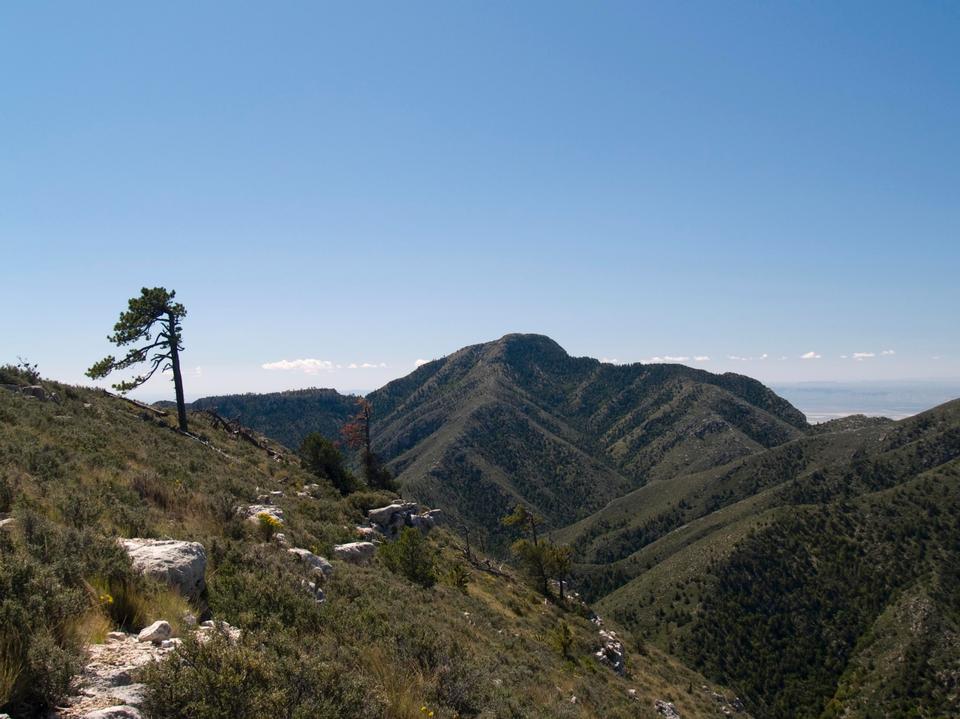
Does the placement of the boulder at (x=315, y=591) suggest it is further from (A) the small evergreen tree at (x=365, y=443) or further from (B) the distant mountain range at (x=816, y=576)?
(B) the distant mountain range at (x=816, y=576)

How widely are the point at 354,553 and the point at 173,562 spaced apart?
33.2 ft

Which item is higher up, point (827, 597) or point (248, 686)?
point (248, 686)

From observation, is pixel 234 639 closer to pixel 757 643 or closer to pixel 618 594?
pixel 757 643

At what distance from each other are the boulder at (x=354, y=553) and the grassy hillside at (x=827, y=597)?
86053 mm

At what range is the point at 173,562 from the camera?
802 centimetres

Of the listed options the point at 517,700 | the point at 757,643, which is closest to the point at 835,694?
the point at 757,643

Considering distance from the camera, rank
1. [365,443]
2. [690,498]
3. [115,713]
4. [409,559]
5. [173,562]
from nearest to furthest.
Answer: [115,713] → [173,562] → [409,559] → [365,443] → [690,498]

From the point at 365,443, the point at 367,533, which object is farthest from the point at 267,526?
the point at 365,443

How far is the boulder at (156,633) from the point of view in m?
6.19

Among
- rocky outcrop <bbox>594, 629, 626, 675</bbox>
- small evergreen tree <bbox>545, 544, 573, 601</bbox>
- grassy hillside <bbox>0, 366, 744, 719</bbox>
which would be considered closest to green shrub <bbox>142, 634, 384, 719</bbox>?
grassy hillside <bbox>0, 366, 744, 719</bbox>

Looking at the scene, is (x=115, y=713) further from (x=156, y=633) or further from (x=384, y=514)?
(x=384, y=514)

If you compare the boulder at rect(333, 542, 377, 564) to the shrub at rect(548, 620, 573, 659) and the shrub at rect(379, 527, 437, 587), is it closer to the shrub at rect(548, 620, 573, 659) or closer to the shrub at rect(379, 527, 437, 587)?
the shrub at rect(379, 527, 437, 587)

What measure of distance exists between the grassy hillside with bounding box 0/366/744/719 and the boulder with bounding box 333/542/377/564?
0.59m

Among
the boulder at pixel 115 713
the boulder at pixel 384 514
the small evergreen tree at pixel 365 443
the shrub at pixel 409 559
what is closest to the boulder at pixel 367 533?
the shrub at pixel 409 559
